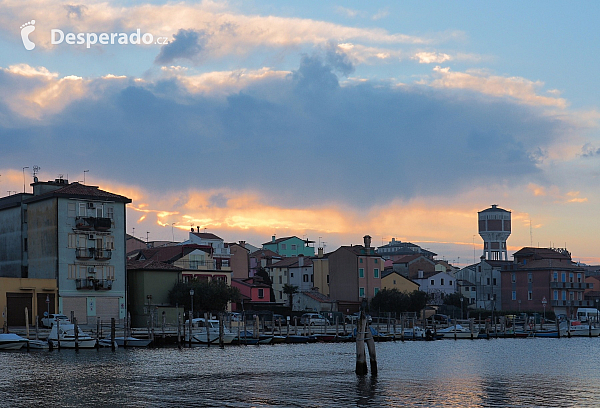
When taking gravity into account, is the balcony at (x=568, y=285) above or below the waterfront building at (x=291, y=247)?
below

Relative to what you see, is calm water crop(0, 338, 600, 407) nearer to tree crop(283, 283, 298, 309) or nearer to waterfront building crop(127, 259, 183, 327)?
waterfront building crop(127, 259, 183, 327)

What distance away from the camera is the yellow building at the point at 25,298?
84062mm

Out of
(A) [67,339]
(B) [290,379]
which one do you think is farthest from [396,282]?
(B) [290,379]

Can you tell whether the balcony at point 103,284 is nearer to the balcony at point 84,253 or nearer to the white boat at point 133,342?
the balcony at point 84,253

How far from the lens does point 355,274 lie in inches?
5246

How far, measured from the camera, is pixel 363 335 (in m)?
45.0

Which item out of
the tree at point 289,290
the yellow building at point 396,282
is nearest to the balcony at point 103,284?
the tree at point 289,290

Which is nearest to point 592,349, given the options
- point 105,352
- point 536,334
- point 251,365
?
point 536,334

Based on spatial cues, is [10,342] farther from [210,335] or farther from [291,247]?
[291,247]

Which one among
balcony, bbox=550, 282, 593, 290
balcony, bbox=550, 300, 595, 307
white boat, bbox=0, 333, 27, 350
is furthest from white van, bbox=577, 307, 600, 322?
white boat, bbox=0, 333, 27, 350

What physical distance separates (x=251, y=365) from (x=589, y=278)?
129 metres

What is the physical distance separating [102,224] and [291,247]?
100 meters

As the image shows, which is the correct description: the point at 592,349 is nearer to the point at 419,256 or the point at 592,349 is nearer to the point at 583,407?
the point at 583,407

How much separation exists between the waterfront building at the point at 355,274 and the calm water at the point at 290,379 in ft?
183
